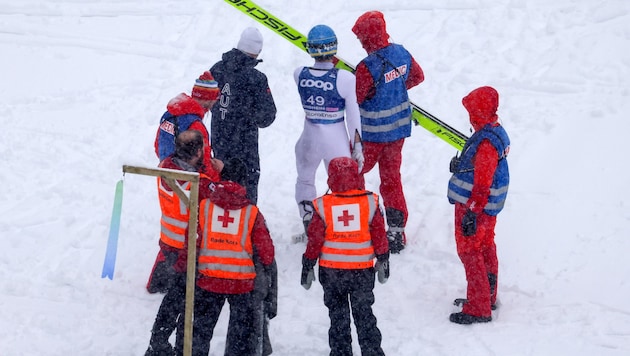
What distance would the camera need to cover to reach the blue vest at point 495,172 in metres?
6.16

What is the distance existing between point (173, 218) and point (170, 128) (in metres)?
0.82

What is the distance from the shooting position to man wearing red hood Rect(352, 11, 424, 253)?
7125mm

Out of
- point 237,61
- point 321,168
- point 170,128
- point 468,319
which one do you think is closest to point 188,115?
point 170,128

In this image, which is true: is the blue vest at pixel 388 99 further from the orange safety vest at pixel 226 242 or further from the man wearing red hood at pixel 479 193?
the orange safety vest at pixel 226 242

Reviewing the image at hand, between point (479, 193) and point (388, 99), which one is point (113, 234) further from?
point (388, 99)

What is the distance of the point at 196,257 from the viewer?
17.6 feet

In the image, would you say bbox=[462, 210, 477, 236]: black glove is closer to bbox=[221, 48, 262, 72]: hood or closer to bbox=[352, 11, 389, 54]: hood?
bbox=[352, 11, 389, 54]: hood

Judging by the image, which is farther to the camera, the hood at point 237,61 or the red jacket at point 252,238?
the hood at point 237,61

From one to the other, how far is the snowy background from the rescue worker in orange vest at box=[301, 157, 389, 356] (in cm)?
45

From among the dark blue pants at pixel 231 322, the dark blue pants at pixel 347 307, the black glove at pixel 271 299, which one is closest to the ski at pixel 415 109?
the dark blue pants at pixel 347 307

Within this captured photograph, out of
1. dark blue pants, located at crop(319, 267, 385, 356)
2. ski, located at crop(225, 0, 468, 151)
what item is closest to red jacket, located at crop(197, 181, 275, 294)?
dark blue pants, located at crop(319, 267, 385, 356)

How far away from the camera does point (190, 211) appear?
4.96 m

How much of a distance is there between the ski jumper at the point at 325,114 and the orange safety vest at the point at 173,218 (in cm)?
182

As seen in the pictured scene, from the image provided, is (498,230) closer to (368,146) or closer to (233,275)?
(368,146)
